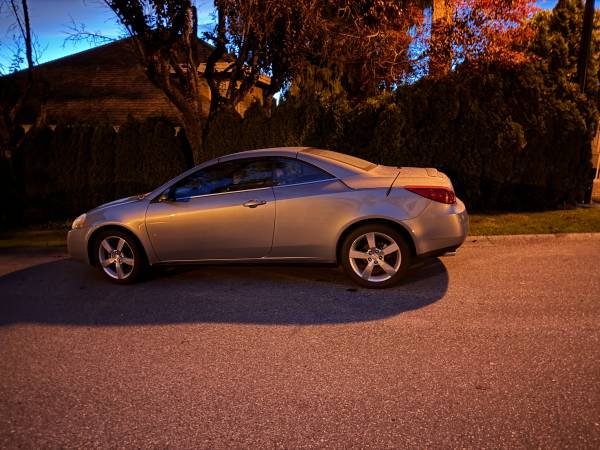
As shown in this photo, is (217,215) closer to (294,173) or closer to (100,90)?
(294,173)

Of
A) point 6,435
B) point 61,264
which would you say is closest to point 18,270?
point 61,264

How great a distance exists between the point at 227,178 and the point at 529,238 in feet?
16.0

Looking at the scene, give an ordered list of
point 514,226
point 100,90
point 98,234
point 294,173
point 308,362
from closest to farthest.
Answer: point 308,362, point 294,173, point 98,234, point 514,226, point 100,90

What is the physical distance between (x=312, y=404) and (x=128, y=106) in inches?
724

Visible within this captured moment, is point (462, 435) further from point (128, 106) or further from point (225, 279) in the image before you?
point (128, 106)

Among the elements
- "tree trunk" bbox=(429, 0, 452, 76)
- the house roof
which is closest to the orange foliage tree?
"tree trunk" bbox=(429, 0, 452, 76)

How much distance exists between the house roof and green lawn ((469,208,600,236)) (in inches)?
467

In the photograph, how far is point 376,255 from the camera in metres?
5.70

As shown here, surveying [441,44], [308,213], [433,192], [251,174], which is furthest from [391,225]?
[441,44]

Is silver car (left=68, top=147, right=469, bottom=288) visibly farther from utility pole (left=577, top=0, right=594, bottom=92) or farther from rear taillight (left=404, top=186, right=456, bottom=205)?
utility pole (left=577, top=0, right=594, bottom=92)

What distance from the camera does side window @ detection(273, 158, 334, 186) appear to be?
5.92 m

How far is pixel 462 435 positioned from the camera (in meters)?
2.92

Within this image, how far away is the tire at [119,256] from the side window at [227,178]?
834 millimetres

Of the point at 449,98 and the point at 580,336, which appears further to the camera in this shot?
the point at 449,98
